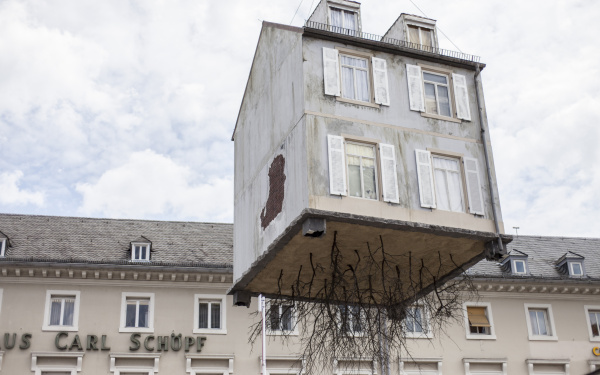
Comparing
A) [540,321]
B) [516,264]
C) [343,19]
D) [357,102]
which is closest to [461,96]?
[357,102]

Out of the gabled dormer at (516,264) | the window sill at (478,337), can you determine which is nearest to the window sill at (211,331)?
the window sill at (478,337)

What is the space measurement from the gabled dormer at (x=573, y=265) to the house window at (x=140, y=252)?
55.8 feet

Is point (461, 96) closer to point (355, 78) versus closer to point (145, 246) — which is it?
point (355, 78)

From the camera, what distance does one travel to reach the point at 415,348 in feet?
111

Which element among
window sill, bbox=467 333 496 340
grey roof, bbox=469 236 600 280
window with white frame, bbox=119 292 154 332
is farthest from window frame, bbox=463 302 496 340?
window with white frame, bbox=119 292 154 332

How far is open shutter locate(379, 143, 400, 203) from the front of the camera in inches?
769

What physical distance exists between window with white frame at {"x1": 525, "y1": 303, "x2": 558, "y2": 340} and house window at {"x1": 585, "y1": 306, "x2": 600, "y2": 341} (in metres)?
1.61

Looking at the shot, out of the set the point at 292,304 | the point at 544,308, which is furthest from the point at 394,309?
the point at 544,308

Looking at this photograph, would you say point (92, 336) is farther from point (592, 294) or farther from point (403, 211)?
point (592, 294)

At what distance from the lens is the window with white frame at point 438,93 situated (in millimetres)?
21156

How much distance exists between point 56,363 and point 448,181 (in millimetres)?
16997

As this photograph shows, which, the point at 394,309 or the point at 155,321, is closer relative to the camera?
the point at 394,309

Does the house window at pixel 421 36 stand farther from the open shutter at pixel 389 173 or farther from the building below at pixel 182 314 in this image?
the building below at pixel 182 314

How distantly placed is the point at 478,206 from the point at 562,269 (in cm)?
1794
